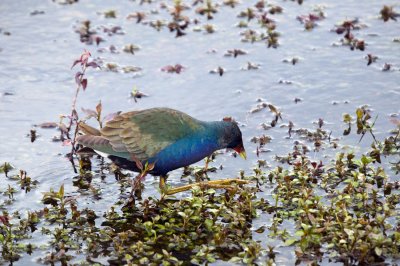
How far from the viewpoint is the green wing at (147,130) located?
7.08m

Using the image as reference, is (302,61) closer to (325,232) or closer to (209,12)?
(209,12)

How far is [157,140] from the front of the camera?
7.10 metres

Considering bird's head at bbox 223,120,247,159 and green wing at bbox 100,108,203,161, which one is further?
bird's head at bbox 223,120,247,159

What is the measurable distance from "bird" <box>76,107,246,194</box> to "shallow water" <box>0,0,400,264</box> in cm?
42

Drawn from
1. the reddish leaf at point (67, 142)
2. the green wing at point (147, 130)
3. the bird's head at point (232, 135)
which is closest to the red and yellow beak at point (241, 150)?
the bird's head at point (232, 135)

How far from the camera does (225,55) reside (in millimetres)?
10102

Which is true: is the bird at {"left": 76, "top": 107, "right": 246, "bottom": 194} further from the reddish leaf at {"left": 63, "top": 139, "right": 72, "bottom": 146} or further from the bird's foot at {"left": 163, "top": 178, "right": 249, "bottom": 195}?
the reddish leaf at {"left": 63, "top": 139, "right": 72, "bottom": 146}

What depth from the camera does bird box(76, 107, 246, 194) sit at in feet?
23.2

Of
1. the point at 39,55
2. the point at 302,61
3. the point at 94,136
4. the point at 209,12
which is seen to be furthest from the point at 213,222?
the point at 209,12

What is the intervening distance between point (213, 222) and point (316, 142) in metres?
1.81

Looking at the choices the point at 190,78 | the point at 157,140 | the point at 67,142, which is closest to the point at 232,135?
the point at 157,140

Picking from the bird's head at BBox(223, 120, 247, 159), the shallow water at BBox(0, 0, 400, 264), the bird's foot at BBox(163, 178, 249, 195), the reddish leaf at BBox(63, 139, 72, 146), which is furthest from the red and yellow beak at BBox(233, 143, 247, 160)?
the reddish leaf at BBox(63, 139, 72, 146)

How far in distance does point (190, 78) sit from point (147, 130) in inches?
97.9

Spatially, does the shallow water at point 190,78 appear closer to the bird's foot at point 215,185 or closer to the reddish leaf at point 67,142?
the reddish leaf at point 67,142
